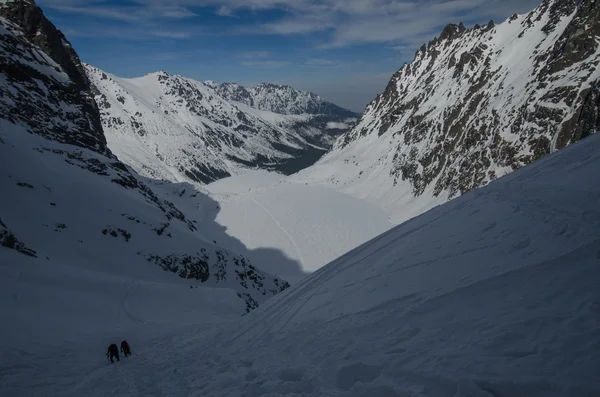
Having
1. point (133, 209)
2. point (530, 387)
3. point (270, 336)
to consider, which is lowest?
point (530, 387)

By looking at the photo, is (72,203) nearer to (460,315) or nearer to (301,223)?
(460,315)

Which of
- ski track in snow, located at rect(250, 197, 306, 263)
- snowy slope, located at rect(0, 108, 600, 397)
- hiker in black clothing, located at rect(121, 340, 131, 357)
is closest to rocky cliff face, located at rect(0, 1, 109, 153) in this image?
ski track in snow, located at rect(250, 197, 306, 263)

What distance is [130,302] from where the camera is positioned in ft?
67.7

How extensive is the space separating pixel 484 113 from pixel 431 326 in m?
58.3

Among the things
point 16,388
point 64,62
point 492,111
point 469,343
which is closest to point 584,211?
point 469,343

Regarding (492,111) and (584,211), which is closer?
(584,211)

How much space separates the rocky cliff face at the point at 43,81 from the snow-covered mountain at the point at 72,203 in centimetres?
14

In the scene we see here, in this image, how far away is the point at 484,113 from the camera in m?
54.5

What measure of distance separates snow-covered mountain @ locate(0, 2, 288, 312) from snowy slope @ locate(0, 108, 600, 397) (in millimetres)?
10905

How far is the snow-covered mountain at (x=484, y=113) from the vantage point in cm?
3969

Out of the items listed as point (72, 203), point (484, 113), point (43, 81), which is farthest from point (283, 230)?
point (484, 113)

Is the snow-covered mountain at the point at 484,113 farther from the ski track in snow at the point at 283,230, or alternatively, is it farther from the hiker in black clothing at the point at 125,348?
the hiker in black clothing at the point at 125,348

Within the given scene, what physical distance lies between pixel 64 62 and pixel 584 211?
64.7 m

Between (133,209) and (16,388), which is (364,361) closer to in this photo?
(16,388)
